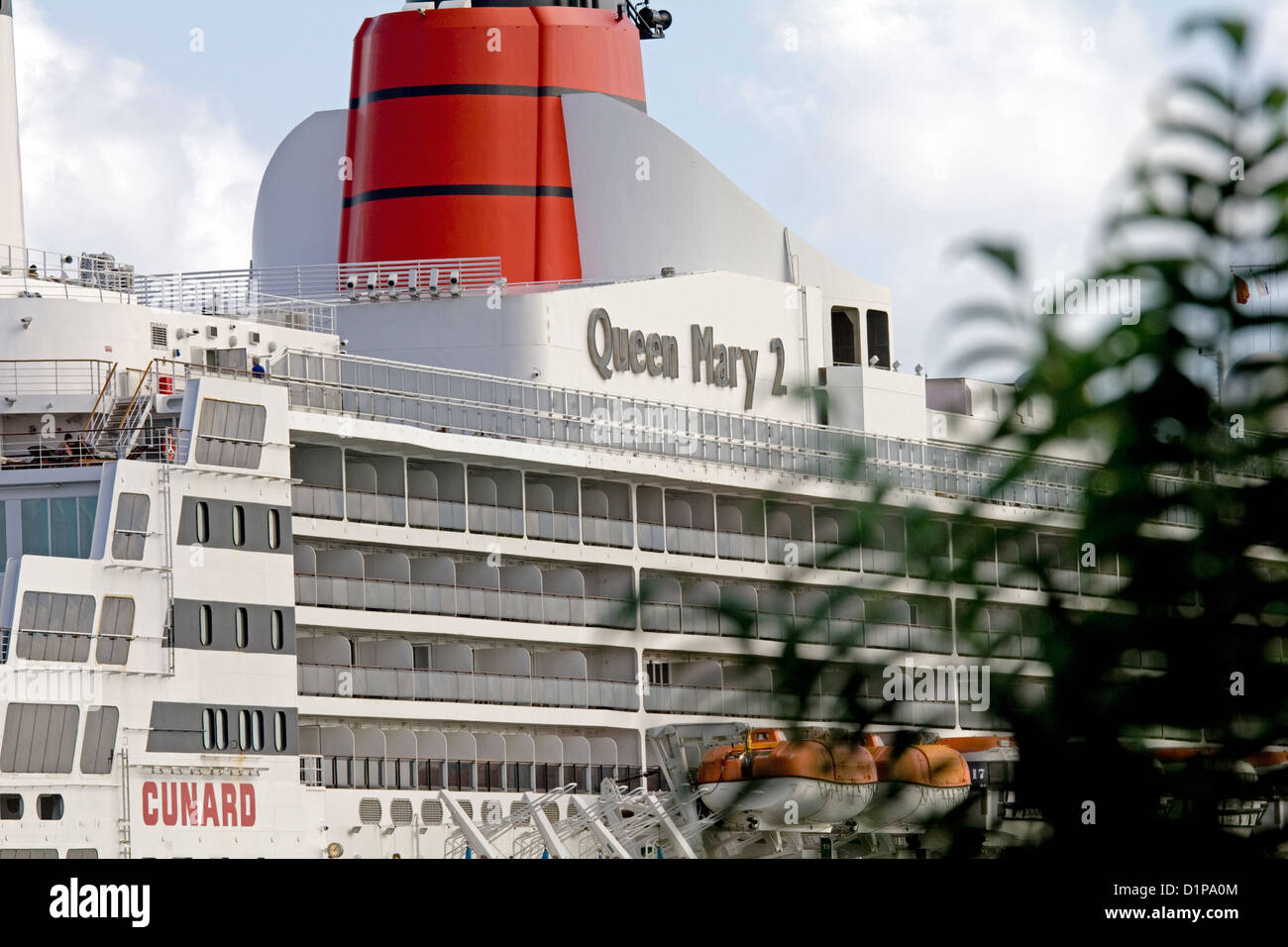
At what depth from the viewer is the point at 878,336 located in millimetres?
60094

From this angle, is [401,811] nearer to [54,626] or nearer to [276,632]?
[276,632]

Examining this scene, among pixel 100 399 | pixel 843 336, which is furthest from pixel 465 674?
pixel 843 336

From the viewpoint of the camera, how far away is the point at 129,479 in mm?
38531

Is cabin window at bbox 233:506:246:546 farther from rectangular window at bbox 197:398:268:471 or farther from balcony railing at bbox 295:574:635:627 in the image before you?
balcony railing at bbox 295:574:635:627

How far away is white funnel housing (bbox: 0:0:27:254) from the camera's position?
46906mm

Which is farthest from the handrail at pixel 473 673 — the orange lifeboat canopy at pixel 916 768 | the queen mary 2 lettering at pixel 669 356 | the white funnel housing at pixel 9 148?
the orange lifeboat canopy at pixel 916 768

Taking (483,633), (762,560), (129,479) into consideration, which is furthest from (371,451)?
(762,560)

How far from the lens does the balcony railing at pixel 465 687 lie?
1687 inches

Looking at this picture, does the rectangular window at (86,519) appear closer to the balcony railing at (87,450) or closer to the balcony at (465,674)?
the balcony railing at (87,450)

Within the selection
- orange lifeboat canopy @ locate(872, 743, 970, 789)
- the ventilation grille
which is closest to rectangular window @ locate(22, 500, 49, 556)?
the ventilation grille

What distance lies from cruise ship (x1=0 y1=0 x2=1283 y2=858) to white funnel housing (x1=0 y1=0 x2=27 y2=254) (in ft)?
0.29

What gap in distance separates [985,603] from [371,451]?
38749 mm

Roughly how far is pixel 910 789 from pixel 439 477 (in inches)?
1591

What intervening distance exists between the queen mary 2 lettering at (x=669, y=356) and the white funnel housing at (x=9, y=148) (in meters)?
11.6
